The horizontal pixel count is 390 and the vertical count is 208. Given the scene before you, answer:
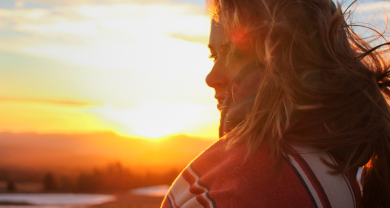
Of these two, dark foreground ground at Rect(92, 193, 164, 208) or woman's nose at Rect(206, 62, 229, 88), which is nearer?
woman's nose at Rect(206, 62, 229, 88)

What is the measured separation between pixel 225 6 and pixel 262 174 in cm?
77

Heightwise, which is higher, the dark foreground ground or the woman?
the woman

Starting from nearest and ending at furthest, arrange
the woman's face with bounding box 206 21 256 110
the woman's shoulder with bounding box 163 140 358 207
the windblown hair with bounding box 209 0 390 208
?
the woman's shoulder with bounding box 163 140 358 207
the windblown hair with bounding box 209 0 390 208
the woman's face with bounding box 206 21 256 110

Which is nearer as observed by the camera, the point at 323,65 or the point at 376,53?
the point at 323,65

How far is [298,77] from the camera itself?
103 cm

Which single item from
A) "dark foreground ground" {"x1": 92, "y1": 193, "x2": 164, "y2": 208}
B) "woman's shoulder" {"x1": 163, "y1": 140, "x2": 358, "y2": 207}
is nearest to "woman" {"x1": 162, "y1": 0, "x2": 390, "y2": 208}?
"woman's shoulder" {"x1": 163, "y1": 140, "x2": 358, "y2": 207}

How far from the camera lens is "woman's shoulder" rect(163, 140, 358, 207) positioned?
885 millimetres

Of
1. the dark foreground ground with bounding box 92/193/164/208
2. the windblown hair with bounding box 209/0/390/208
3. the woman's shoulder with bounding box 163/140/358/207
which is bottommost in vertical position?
the dark foreground ground with bounding box 92/193/164/208

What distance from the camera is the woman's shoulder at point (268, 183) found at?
2.90 ft

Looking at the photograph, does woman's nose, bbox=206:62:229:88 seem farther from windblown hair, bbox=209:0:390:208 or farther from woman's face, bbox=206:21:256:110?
windblown hair, bbox=209:0:390:208

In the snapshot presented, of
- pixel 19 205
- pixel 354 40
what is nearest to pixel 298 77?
pixel 354 40

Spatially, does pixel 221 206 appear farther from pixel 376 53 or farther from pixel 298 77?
pixel 376 53

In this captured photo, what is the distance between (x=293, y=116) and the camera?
1.00m

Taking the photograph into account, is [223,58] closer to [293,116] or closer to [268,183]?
[293,116]
